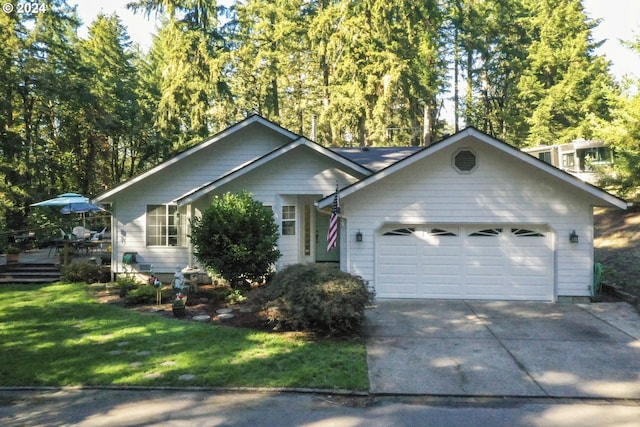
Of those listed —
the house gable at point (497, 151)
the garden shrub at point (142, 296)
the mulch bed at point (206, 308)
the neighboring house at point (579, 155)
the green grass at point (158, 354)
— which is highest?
the neighboring house at point (579, 155)

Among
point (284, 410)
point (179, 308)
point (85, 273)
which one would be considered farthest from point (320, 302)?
point (85, 273)

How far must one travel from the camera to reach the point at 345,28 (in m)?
25.8

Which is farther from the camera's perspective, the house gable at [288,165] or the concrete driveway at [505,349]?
the house gable at [288,165]

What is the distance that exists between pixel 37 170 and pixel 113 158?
1010cm

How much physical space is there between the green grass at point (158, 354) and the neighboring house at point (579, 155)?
22451 mm

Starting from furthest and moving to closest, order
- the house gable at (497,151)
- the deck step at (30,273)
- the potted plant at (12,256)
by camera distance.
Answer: the potted plant at (12,256) → the deck step at (30,273) → the house gable at (497,151)

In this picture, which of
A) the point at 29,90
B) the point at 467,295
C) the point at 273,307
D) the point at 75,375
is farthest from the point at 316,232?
the point at 29,90

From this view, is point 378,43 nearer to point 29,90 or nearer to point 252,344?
point 29,90

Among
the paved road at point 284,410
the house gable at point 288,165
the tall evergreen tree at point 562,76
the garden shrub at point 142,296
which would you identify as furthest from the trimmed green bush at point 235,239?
the tall evergreen tree at point 562,76

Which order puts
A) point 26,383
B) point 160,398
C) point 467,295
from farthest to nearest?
point 467,295 < point 26,383 < point 160,398

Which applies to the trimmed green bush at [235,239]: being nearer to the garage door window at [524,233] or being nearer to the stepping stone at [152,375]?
the stepping stone at [152,375]

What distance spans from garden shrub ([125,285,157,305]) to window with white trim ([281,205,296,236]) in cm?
431

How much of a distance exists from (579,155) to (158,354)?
87.6 feet

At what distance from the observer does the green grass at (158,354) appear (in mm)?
6539
